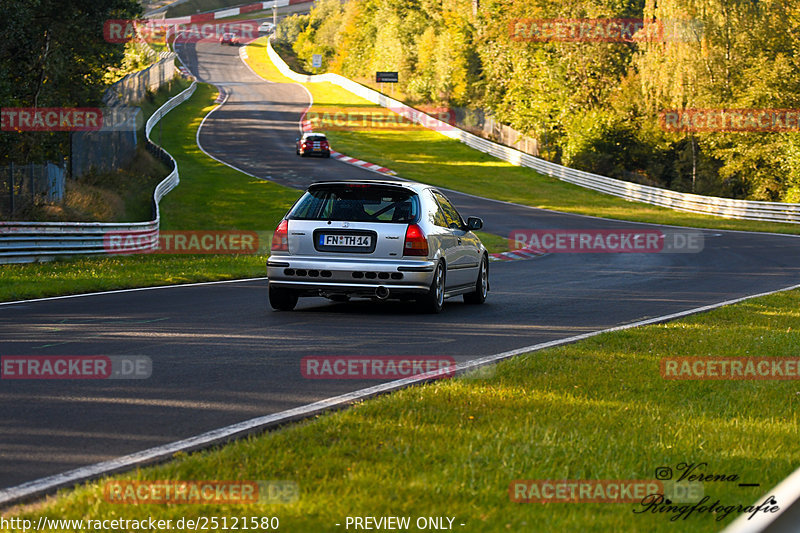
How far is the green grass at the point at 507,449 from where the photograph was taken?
13.6ft

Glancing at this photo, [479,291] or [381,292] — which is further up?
[381,292]

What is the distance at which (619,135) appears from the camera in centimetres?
6384

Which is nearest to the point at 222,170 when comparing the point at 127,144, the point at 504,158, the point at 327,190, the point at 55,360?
the point at 127,144

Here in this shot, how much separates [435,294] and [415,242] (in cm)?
79

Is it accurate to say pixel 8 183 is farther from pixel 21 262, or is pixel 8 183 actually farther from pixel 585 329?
pixel 585 329

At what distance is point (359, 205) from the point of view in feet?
40.0

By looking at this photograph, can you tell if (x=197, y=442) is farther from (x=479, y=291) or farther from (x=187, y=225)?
(x=187, y=225)

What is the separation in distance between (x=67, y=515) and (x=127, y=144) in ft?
124

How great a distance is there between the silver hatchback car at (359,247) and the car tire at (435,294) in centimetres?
1

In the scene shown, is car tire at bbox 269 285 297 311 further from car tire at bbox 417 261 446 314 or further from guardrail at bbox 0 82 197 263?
guardrail at bbox 0 82 197 263

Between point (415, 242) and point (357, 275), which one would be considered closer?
point (357, 275)

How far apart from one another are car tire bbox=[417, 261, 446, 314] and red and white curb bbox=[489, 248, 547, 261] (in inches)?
519

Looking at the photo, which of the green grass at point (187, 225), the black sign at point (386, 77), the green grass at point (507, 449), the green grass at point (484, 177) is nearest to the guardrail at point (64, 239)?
the green grass at point (187, 225)

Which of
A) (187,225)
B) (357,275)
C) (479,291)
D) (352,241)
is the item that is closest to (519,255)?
(187,225)
